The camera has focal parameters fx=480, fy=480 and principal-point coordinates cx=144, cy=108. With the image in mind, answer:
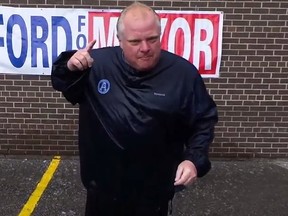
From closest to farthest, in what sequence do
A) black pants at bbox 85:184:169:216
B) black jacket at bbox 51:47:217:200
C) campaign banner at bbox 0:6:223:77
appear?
black jacket at bbox 51:47:217:200
black pants at bbox 85:184:169:216
campaign banner at bbox 0:6:223:77

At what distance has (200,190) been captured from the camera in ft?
15.8

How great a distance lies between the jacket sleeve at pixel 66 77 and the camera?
2363 mm

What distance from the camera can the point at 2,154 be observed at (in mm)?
5594

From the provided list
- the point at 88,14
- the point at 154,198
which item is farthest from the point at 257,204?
the point at 88,14

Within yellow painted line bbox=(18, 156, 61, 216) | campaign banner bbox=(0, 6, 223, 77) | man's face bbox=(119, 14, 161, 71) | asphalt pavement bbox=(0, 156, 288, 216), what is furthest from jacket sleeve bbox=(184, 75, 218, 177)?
campaign banner bbox=(0, 6, 223, 77)

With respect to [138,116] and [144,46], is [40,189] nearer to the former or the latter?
[138,116]

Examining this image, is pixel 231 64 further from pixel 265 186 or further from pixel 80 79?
pixel 80 79

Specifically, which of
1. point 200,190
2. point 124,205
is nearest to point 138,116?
point 124,205

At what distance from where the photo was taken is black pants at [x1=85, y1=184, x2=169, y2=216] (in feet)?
8.38

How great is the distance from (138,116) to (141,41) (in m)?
0.38

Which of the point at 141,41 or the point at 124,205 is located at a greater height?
the point at 141,41

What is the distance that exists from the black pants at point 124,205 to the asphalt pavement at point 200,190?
1698 mm

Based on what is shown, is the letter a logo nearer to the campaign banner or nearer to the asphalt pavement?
the asphalt pavement

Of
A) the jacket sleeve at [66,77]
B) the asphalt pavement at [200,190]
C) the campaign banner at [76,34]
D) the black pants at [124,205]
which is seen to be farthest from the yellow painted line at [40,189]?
the jacket sleeve at [66,77]
